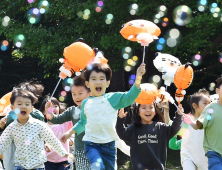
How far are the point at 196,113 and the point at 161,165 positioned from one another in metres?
1.01

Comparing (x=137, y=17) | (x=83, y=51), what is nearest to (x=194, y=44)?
(x=137, y=17)

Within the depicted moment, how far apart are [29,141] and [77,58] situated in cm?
125

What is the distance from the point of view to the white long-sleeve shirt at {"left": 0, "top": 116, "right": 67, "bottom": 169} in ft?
14.5

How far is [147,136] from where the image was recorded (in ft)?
15.8

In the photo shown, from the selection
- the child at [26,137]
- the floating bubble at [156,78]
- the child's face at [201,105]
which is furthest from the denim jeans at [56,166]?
the floating bubble at [156,78]

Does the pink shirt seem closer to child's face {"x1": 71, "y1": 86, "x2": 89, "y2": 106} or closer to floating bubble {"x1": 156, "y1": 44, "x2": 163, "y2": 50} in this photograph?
child's face {"x1": 71, "y1": 86, "x2": 89, "y2": 106}

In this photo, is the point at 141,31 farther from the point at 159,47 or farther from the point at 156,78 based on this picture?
the point at 156,78

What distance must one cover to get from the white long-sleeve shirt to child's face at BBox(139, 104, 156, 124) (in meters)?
1.05

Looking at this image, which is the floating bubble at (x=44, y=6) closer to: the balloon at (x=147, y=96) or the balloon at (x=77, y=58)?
the balloon at (x=77, y=58)

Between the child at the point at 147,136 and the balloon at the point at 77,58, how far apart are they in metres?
0.84

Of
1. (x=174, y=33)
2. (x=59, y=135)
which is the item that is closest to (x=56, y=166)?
(x=59, y=135)

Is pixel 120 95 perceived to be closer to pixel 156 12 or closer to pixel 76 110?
pixel 76 110

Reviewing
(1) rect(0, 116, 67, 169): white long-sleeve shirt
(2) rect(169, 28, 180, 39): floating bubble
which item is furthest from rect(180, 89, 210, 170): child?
(2) rect(169, 28, 180, 39): floating bubble

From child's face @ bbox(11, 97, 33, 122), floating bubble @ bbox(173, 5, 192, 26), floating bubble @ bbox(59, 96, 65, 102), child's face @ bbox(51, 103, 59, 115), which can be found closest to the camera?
child's face @ bbox(11, 97, 33, 122)
